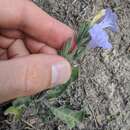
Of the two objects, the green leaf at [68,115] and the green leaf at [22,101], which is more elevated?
the green leaf at [22,101]

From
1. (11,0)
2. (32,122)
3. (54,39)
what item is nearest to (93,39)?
(54,39)

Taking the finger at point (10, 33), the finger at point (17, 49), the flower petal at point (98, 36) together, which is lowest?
the finger at point (17, 49)

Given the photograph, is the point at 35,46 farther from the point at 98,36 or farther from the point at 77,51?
the point at 98,36

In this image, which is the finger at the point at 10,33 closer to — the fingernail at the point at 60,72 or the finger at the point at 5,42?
the finger at the point at 5,42

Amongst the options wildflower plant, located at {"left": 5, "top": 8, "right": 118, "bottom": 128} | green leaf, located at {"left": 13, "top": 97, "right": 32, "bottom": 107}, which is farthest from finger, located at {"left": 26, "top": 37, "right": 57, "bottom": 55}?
green leaf, located at {"left": 13, "top": 97, "right": 32, "bottom": 107}

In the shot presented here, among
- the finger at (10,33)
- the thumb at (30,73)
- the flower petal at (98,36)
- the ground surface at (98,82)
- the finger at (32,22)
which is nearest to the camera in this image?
the thumb at (30,73)

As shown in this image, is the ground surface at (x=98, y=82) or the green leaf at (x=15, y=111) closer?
the green leaf at (x=15, y=111)

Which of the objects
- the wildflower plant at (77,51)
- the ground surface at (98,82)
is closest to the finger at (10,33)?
the wildflower plant at (77,51)

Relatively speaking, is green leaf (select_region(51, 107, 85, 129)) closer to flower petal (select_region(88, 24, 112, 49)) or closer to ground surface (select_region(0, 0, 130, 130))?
ground surface (select_region(0, 0, 130, 130))
